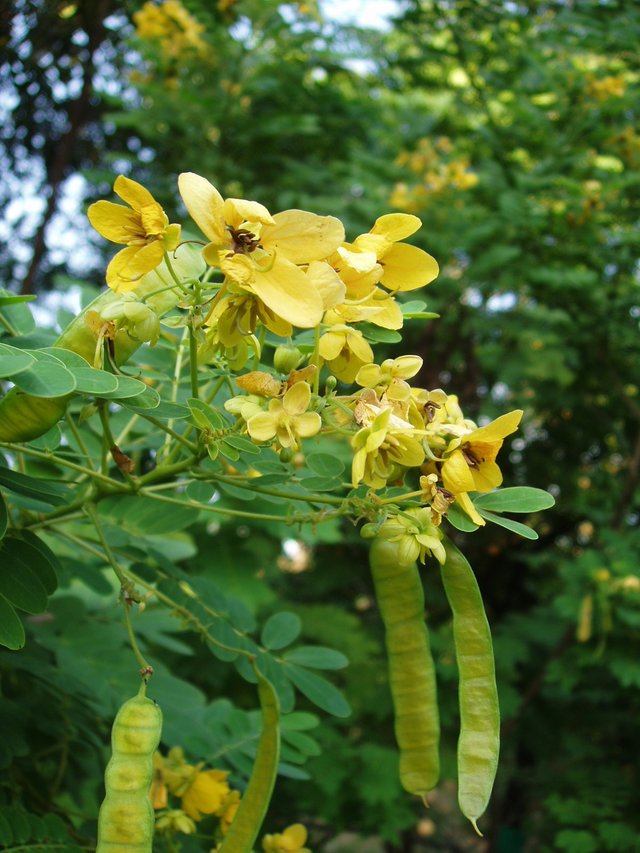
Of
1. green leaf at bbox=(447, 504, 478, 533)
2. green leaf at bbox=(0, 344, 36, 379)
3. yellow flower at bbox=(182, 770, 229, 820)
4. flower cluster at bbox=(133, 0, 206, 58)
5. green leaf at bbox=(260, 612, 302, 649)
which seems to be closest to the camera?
green leaf at bbox=(0, 344, 36, 379)

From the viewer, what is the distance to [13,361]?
0.69 meters

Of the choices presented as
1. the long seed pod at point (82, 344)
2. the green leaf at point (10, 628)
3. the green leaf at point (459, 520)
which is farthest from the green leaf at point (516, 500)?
the green leaf at point (10, 628)

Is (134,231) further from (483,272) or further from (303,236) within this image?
(483,272)

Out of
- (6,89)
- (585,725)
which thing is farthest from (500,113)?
(585,725)

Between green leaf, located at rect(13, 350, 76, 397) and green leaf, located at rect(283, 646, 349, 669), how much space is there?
0.66 metres

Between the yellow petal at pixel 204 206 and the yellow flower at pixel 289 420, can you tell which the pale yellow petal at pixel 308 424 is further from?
the yellow petal at pixel 204 206

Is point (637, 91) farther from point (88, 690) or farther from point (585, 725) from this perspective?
point (88, 690)

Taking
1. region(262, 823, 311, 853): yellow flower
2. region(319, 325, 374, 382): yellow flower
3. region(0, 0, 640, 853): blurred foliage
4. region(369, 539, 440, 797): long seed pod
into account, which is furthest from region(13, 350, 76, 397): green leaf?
region(0, 0, 640, 853): blurred foliage

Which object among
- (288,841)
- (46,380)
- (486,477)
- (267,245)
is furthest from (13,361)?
(288,841)

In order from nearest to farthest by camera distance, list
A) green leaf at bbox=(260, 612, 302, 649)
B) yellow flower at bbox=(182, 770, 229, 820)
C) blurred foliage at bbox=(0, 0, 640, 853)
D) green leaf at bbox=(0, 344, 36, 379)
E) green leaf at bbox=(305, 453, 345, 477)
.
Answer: green leaf at bbox=(0, 344, 36, 379)
green leaf at bbox=(305, 453, 345, 477)
yellow flower at bbox=(182, 770, 229, 820)
green leaf at bbox=(260, 612, 302, 649)
blurred foliage at bbox=(0, 0, 640, 853)

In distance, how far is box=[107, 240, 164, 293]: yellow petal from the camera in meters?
0.74

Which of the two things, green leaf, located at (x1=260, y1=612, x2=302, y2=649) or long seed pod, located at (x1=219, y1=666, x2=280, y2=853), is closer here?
long seed pod, located at (x1=219, y1=666, x2=280, y2=853)

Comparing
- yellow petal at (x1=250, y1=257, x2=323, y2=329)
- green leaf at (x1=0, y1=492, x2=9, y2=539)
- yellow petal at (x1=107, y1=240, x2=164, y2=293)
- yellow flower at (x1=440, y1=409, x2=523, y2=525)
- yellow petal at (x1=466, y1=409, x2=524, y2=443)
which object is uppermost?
yellow petal at (x1=107, y1=240, x2=164, y2=293)

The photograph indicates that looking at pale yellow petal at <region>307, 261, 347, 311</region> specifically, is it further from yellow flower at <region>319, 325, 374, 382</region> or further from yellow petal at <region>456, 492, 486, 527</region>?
yellow petal at <region>456, 492, 486, 527</region>
